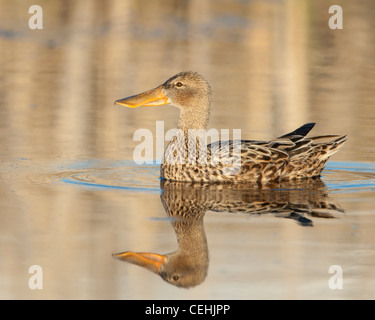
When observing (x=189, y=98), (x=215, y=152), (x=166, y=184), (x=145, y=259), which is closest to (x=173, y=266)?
(x=145, y=259)

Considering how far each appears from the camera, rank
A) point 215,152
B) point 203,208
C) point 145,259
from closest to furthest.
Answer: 1. point 145,259
2. point 203,208
3. point 215,152

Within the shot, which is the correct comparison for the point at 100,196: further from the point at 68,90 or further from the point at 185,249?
the point at 68,90

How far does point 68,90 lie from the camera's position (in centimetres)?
1555

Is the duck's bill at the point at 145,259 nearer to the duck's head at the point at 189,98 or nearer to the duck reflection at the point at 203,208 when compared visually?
the duck reflection at the point at 203,208

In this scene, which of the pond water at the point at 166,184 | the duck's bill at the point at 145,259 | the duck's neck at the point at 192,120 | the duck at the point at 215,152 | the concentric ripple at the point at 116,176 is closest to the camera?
the pond water at the point at 166,184

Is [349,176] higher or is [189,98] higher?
[189,98]

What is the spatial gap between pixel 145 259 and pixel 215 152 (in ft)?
10.0

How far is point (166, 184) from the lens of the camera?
9430 millimetres

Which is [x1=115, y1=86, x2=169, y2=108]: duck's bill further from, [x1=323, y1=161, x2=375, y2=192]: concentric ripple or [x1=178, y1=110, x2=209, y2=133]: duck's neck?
[x1=323, y1=161, x2=375, y2=192]: concentric ripple

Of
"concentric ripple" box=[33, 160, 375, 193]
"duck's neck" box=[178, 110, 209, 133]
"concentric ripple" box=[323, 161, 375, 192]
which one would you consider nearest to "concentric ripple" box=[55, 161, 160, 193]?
"concentric ripple" box=[33, 160, 375, 193]

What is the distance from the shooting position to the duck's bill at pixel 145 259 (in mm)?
6559

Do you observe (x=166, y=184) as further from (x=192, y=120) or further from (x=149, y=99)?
(x=149, y=99)

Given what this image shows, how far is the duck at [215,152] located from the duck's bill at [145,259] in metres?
2.75

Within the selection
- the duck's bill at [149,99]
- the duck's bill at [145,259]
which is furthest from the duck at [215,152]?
the duck's bill at [145,259]
